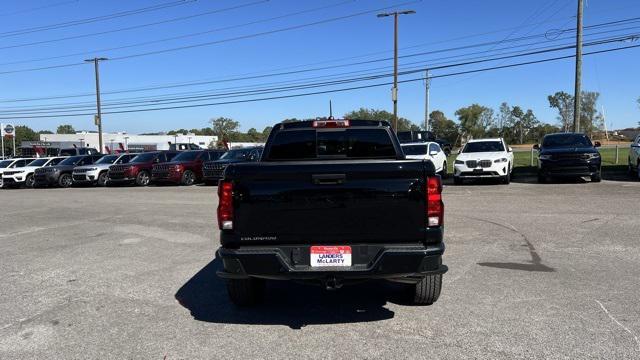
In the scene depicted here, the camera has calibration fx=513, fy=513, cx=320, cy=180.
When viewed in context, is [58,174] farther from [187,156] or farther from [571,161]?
[571,161]

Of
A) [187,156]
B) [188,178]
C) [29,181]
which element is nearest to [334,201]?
[188,178]

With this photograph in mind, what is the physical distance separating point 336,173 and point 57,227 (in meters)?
9.47

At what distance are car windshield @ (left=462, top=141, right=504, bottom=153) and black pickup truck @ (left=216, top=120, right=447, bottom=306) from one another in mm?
15751

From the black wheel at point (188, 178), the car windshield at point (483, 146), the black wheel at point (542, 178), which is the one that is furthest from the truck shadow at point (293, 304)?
the black wheel at point (188, 178)

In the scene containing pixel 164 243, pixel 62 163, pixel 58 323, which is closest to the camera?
pixel 58 323

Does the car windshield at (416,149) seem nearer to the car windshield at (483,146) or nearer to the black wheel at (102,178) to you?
the car windshield at (483,146)

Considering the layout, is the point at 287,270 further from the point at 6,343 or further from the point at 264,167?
the point at 6,343

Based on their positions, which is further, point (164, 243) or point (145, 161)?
point (145, 161)

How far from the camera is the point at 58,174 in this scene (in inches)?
1073

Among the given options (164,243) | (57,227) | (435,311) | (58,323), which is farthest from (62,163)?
(435,311)

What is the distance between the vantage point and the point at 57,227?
11469 mm

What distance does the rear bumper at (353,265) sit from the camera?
423 cm

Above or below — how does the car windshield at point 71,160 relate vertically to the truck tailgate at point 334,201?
below

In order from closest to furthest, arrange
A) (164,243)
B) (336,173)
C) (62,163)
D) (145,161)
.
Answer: (336,173) < (164,243) < (145,161) < (62,163)
